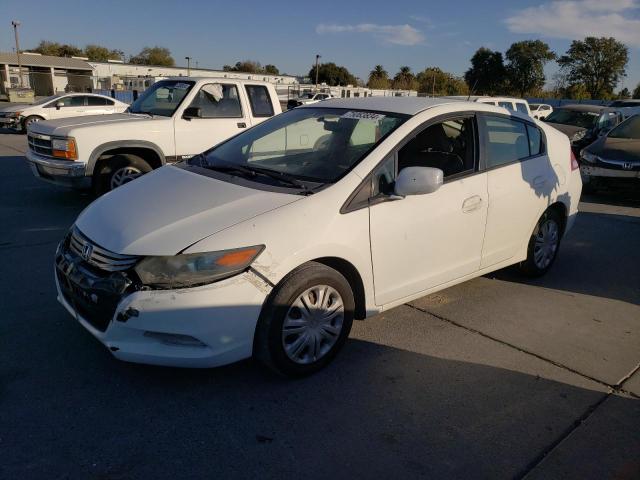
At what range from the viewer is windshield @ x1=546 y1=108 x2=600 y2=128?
14.5m

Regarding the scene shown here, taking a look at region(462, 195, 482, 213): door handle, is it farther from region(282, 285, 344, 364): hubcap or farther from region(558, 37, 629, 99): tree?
region(558, 37, 629, 99): tree

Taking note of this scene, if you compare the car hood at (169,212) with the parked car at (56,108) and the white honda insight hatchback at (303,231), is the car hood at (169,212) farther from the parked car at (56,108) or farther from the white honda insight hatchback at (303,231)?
the parked car at (56,108)

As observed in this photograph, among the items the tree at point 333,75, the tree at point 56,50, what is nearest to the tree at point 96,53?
the tree at point 56,50

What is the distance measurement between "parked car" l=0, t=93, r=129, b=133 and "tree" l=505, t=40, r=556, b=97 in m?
61.5

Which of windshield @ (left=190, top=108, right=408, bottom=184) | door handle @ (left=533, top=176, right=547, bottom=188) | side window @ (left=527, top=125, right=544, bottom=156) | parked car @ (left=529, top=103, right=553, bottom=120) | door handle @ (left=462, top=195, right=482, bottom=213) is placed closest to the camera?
windshield @ (left=190, top=108, right=408, bottom=184)

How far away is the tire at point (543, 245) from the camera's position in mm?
4727

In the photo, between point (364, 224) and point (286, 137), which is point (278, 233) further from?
point (286, 137)

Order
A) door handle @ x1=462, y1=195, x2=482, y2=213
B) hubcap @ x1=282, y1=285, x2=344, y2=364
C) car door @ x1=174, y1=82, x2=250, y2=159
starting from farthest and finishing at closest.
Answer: car door @ x1=174, y1=82, x2=250, y2=159 → door handle @ x1=462, y1=195, x2=482, y2=213 → hubcap @ x1=282, y1=285, x2=344, y2=364

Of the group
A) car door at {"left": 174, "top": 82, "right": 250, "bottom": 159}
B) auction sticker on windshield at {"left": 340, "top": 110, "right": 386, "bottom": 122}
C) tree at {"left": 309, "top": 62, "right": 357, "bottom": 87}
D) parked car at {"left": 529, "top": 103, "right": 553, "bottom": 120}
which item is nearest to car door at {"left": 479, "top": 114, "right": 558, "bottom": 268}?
auction sticker on windshield at {"left": 340, "top": 110, "right": 386, "bottom": 122}

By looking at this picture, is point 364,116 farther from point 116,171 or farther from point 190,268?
point 116,171

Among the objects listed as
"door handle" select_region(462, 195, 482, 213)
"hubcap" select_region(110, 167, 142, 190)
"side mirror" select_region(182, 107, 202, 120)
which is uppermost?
"side mirror" select_region(182, 107, 202, 120)

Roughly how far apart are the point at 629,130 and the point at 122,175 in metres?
9.33

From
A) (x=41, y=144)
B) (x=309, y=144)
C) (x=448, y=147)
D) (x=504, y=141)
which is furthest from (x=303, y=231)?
(x=41, y=144)

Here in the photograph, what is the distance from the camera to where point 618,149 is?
903 centimetres
